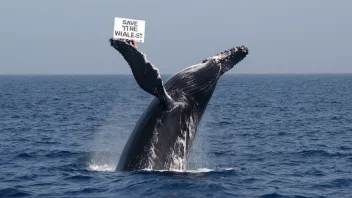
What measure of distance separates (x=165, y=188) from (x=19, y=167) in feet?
22.3

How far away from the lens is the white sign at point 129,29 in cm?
1164

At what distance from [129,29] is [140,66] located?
1.66m

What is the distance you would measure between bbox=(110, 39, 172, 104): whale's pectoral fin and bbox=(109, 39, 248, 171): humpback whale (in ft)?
2.80

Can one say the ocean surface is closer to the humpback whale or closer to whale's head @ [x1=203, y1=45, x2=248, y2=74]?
the humpback whale

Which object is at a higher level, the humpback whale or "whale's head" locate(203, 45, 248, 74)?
"whale's head" locate(203, 45, 248, 74)

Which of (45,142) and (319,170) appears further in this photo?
(45,142)

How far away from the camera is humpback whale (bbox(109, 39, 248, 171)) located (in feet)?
38.8

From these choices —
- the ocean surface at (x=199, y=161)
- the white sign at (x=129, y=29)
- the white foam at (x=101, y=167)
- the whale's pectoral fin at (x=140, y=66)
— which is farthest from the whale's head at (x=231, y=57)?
the white foam at (x=101, y=167)

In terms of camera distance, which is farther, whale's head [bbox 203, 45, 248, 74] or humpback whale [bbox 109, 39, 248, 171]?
whale's head [bbox 203, 45, 248, 74]

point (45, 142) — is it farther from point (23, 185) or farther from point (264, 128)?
point (264, 128)

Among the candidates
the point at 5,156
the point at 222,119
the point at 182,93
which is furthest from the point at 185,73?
the point at 222,119

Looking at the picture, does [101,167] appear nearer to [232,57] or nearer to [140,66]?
[232,57]

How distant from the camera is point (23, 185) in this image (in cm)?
1336

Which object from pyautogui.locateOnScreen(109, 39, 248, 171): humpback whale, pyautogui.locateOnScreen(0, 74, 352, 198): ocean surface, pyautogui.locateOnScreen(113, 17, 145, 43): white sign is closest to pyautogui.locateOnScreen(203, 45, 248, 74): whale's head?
pyautogui.locateOnScreen(109, 39, 248, 171): humpback whale
